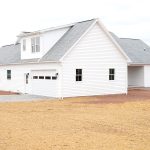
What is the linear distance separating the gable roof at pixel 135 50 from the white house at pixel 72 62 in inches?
363

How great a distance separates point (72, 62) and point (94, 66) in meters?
2.52

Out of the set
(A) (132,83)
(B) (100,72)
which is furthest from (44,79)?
(A) (132,83)

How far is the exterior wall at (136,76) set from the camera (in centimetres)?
4512

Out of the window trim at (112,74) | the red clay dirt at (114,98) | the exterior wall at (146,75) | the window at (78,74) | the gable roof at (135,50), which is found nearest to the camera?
the red clay dirt at (114,98)

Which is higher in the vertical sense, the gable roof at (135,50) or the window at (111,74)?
the gable roof at (135,50)

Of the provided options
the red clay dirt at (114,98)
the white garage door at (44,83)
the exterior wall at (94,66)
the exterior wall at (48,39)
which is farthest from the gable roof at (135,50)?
the white garage door at (44,83)

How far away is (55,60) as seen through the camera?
30.0 meters

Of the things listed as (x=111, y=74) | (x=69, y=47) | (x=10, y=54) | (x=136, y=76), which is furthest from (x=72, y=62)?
(x=136, y=76)

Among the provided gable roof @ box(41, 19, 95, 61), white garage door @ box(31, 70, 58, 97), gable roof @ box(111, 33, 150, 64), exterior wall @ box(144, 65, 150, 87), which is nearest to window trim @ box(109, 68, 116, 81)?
gable roof @ box(41, 19, 95, 61)

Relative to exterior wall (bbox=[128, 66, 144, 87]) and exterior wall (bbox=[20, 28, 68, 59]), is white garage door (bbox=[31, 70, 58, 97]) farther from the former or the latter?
exterior wall (bbox=[128, 66, 144, 87])

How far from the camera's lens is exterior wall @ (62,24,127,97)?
3041 cm

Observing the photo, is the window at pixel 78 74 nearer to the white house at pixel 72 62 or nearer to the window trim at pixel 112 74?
the white house at pixel 72 62

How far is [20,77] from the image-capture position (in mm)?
36875

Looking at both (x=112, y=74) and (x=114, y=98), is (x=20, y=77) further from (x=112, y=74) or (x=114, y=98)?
(x=114, y=98)
